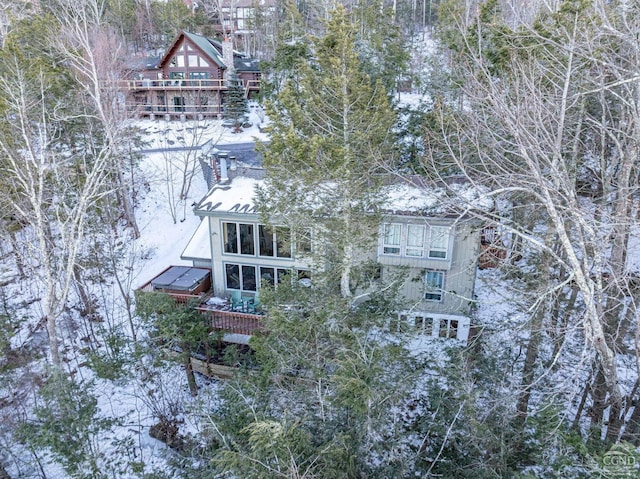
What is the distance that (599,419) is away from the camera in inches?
377

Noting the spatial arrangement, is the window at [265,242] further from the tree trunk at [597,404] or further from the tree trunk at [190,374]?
the tree trunk at [597,404]

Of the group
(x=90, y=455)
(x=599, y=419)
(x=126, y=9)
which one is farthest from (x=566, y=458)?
(x=126, y=9)

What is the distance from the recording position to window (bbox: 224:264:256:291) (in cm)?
1544

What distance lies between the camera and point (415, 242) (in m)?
14.1

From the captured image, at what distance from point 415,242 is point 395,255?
0.75 meters

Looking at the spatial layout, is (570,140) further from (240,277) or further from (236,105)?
(236,105)

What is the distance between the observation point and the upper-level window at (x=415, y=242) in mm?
13852

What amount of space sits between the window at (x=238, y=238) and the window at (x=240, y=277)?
2.04 feet

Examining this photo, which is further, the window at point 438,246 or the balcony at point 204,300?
the balcony at point 204,300

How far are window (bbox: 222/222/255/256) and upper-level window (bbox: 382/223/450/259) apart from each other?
440cm

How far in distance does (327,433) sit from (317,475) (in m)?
1.27

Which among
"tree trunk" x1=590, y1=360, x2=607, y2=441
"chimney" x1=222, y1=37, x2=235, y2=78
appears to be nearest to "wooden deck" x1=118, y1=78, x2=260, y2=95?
"chimney" x1=222, y1=37, x2=235, y2=78

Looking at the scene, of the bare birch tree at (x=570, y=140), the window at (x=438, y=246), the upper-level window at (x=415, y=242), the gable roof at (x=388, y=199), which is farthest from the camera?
→ the upper-level window at (x=415, y=242)

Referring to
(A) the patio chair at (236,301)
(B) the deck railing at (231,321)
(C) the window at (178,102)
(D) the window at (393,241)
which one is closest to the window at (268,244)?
(A) the patio chair at (236,301)
